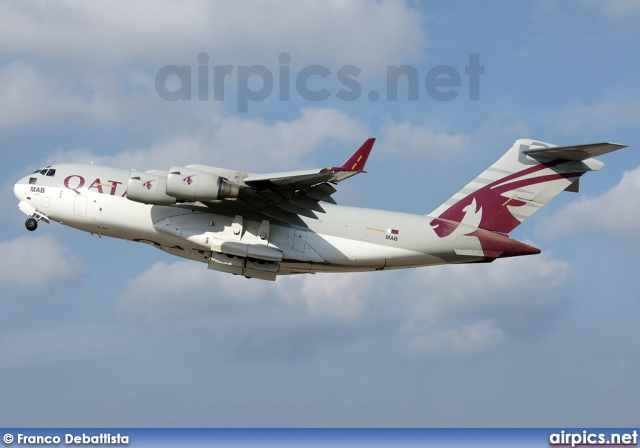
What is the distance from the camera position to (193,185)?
73.9 feet

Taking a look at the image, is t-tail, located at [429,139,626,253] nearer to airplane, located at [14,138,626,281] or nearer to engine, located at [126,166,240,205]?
airplane, located at [14,138,626,281]

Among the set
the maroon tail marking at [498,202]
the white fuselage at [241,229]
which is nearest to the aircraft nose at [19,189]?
the white fuselage at [241,229]

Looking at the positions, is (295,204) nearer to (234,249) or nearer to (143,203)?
(234,249)

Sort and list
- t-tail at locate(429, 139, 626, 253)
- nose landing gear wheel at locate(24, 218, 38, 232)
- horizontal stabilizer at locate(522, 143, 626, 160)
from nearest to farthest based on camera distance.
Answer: horizontal stabilizer at locate(522, 143, 626, 160)
nose landing gear wheel at locate(24, 218, 38, 232)
t-tail at locate(429, 139, 626, 253)

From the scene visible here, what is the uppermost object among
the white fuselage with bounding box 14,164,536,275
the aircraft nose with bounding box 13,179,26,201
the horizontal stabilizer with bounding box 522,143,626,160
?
the horizontal stabilizer with bounding box 522,143,626,160

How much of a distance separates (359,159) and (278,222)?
3.72 meters

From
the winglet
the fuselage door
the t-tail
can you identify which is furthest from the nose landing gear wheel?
the t-tail

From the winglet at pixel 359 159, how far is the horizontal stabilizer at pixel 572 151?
6372 mm

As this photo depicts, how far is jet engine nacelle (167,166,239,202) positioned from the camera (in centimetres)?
2250

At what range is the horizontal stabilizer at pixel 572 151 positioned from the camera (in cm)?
2427

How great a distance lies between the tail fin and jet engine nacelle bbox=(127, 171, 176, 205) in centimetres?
746

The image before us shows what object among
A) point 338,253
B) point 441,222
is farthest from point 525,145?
point 338,253

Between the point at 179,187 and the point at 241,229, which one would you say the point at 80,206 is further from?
the point at 241,229

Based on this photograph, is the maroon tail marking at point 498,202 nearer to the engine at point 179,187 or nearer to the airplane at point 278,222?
the airplane at point 278,222
